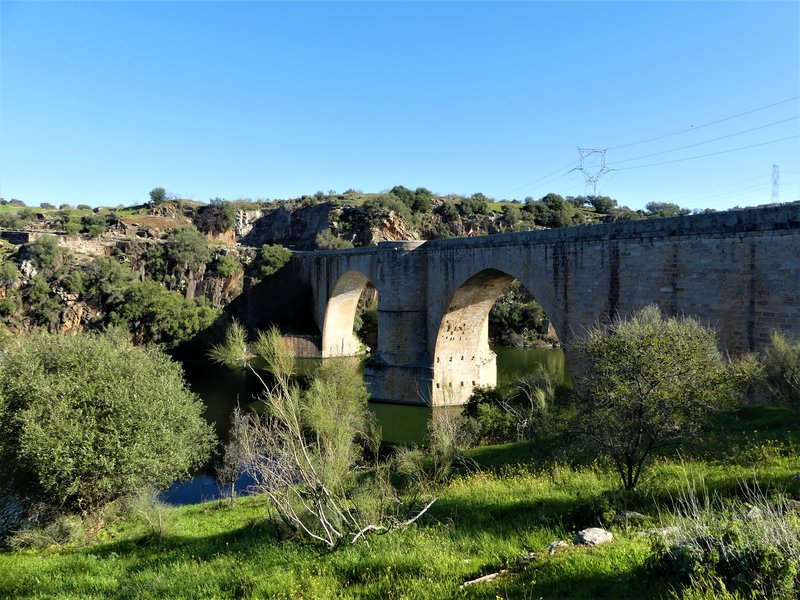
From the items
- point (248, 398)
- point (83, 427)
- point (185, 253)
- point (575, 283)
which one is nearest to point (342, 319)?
point (185, 253)

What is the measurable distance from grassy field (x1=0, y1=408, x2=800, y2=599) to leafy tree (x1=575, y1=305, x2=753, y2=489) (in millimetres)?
628

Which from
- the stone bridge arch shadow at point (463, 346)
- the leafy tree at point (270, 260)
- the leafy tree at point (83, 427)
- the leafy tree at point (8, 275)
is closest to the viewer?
the leafy tree at point (83, 427)

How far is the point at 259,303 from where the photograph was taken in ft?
127

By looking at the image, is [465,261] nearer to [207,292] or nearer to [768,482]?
[768,482]

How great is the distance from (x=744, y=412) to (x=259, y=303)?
112 feet

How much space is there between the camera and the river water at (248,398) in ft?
48.7

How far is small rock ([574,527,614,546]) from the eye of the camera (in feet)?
14.4

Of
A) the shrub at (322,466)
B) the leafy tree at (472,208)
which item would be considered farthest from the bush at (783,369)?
the leafy tree at (472,208)

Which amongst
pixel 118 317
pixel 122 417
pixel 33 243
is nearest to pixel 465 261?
pixel 122 417

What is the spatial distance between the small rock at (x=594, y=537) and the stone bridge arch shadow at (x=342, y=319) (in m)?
29.0

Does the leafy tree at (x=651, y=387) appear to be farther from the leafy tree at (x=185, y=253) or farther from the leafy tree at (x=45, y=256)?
the leafy tree at (x=185, y=253)

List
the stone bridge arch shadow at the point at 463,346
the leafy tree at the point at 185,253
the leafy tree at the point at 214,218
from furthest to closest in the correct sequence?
1. the leafy tree at the point at 214,218
2. the leafy tree at the point at 185,253
3. the stone bridge arch shadow at the point at 463,346

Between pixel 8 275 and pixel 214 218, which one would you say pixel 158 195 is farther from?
pixel 8 275

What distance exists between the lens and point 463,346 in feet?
72.0
